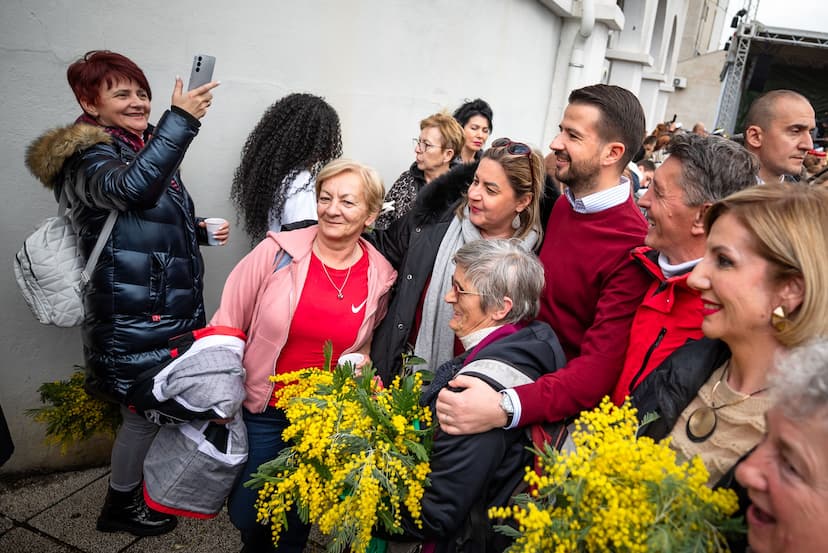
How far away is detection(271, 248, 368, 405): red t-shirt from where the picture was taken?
262cm

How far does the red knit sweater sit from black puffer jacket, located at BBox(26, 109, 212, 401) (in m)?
1.80

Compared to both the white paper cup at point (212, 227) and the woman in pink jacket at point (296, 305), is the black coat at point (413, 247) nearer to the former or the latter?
the woman in pink jacket at point (296, 305)

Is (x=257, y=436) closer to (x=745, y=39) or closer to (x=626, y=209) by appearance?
(x=626, y=209)

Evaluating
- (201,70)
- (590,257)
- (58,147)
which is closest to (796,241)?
(590,257)

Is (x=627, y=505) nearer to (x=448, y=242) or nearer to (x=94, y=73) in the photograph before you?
(x=448, y=242)

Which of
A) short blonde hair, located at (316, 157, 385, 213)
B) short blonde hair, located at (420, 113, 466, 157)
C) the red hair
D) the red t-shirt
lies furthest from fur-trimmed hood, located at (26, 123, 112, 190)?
short blonde hair, located at (420, 113, 466, 157)

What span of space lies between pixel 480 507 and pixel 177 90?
7.39 ft

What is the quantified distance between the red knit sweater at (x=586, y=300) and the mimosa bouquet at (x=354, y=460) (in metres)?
0.40

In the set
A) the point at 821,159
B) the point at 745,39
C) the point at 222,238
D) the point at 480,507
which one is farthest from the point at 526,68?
the point at 745,39

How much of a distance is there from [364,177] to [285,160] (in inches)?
44.3

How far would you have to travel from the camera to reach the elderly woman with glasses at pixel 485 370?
1890 mm

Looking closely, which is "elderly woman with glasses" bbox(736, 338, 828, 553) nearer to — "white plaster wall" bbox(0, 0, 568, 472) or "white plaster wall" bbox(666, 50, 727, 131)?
"white plaster wall" bbox(0, 0, 568, 472)

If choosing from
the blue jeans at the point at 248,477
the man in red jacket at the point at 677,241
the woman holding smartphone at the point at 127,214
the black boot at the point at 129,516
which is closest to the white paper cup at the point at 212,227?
the woman holding smartphone at the point at 127,214

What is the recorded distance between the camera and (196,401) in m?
2.39
